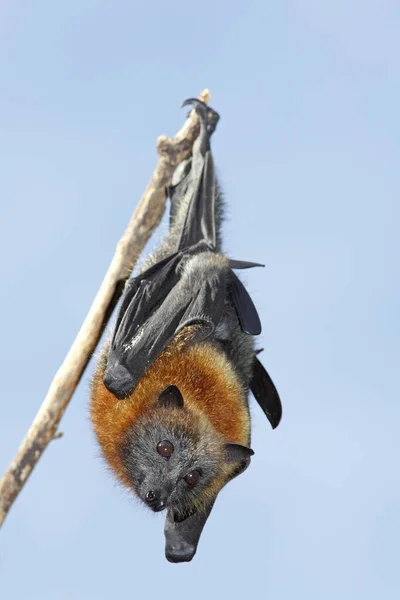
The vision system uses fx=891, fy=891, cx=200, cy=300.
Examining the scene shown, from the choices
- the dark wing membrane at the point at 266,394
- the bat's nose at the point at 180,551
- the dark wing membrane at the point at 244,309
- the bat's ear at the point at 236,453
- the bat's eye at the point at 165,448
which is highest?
the dark wing membrane at the point at 244,309

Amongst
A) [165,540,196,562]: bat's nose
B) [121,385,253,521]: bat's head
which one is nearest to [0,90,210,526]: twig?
[121,385,253,521]: bat's head

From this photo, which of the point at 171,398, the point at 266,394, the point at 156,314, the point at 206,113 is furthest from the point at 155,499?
the point at 206,113

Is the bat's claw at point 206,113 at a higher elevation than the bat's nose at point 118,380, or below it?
higher

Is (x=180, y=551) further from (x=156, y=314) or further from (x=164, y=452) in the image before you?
(x=156, y=314)

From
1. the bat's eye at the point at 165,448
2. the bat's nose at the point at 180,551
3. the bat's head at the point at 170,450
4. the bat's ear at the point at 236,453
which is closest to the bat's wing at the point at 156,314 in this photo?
the bat's head at the point at 170,450

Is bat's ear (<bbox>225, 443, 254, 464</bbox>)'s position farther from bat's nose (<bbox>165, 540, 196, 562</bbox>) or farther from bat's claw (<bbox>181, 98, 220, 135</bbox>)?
bat's claw (<bbox>181, 98, 220, 135</bbox>)

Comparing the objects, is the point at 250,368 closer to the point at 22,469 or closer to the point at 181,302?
the point at 181,302

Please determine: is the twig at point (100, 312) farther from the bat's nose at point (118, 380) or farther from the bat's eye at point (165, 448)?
the bat's eye at point (165, 448)
